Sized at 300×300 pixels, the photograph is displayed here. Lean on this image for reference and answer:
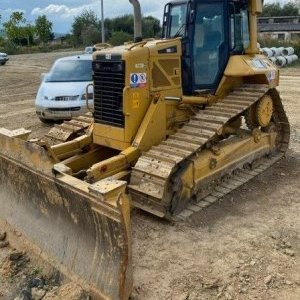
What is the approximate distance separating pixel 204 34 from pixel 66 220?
11.4ft

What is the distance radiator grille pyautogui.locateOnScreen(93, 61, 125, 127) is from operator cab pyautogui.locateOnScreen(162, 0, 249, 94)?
A: 44.8 inches

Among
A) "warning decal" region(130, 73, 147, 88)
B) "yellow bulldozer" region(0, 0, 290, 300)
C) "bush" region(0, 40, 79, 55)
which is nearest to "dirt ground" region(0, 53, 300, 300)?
"yellow bulldozer" region(0, 0, 290, 300)

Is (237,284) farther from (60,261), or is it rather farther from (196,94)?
(196,94)

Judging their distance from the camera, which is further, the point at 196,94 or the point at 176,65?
the point at 196,94

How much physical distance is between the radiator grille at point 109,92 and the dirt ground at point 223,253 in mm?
1303

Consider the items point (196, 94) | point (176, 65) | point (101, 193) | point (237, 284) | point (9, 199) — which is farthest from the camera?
point (196, 94)

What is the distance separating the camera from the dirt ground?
4.27m

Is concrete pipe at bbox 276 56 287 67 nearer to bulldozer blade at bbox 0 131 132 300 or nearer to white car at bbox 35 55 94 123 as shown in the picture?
white car at bbox 35 55 94 123

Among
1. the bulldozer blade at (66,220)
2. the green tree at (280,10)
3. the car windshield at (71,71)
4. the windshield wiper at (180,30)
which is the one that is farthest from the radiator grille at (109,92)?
the green tree at (280,10)

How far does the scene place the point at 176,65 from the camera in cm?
630

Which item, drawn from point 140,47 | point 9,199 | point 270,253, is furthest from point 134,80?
point 270,253

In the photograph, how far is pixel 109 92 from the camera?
6.02 meters

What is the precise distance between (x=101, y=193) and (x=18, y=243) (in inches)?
73.6

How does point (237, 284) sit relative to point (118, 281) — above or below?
below
